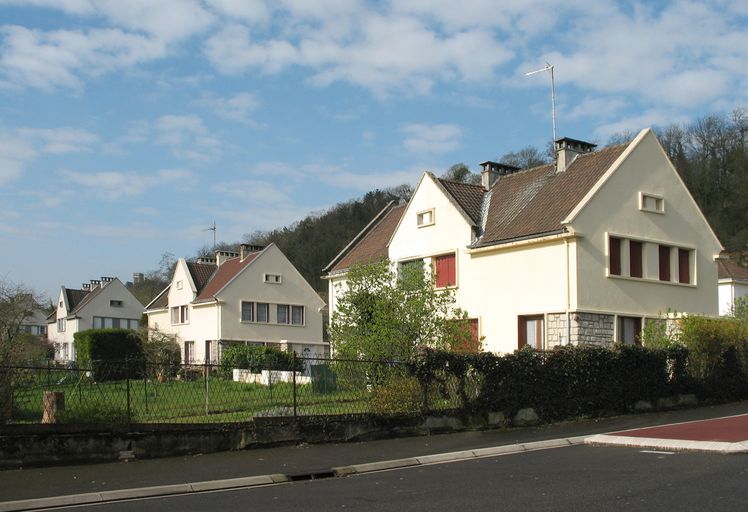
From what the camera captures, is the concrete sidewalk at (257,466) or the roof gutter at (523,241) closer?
the concrete sidewalk at (257,466)

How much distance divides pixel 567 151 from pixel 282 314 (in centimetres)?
2771

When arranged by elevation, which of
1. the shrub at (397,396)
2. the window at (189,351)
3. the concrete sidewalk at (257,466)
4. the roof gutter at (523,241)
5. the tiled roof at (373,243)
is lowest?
the window at (189,351)

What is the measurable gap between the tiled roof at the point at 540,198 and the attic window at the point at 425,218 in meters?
2.17

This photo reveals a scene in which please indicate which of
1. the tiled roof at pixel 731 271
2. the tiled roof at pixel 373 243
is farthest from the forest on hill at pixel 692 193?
the tiled roof at pixel 373 243

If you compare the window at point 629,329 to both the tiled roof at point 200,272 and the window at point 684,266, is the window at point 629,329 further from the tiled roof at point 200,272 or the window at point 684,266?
the tiled roof at point 200,272

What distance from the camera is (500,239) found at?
2795 centimetres

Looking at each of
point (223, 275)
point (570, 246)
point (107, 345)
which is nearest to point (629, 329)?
point (570, 246)

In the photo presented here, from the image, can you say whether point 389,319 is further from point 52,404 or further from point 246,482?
point 246,482

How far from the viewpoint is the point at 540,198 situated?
28984 millimetres

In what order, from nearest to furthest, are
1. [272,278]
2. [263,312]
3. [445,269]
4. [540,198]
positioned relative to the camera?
[540,198] → [445,269] → [263,312] → [272,278]

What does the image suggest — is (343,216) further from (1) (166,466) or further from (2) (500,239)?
(1) (166,466)

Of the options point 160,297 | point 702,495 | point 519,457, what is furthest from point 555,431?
point 160,297

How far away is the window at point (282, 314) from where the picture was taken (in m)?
53.2

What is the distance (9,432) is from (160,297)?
4998cm
